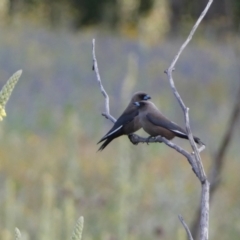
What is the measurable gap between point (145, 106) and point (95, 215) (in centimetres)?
366

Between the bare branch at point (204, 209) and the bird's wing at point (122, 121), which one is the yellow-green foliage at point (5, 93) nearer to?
the bare branch at point (204, 209)

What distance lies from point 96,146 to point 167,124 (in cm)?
749

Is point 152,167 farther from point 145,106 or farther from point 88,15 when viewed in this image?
point 88,15

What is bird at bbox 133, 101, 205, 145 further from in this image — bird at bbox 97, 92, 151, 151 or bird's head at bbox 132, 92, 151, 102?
bird's head at bbox 132, 92, 151, 102

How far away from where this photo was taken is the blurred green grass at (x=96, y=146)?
15.5 feet

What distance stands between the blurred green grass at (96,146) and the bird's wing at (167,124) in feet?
3.14

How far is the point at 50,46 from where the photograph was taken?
1658 centimetres

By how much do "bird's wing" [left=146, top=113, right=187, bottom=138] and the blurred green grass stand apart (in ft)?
3.14

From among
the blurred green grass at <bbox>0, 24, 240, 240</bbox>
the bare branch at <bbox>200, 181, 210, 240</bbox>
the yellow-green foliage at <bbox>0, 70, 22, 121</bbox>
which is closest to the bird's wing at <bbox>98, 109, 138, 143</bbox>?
the blurred green grass at <bbox>0, 24, 240, 240</bbox>

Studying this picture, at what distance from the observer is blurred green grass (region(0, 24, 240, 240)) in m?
4.73

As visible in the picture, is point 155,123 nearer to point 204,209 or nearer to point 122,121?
point 122,121

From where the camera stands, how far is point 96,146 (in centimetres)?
991

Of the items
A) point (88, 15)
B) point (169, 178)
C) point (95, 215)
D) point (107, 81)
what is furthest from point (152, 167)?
point (88, 15)

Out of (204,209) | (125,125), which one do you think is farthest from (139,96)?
(204,209)
